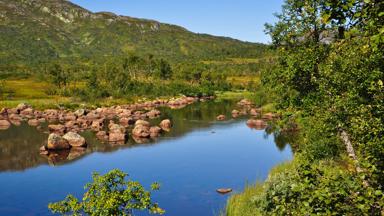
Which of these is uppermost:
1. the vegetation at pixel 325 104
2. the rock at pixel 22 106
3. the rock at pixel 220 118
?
the vegetation at pixel 325 104

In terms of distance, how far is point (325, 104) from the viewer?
19.1m

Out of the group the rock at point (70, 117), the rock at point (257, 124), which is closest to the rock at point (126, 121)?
the rock at point (70, 117)

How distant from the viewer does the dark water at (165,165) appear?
35.9 metres

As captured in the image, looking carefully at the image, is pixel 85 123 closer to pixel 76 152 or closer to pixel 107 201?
pixel 76 152

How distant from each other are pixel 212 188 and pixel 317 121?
1932cm

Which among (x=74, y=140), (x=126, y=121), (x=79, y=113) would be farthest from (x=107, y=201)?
(x=79, y=113)

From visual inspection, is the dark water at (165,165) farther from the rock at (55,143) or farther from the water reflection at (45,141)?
the rock at (55,143)

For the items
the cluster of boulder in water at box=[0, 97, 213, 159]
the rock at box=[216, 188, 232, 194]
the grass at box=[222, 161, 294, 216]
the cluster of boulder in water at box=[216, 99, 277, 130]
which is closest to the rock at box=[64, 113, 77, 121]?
the cluster of boulder in water at box=[0, 97, 213, 159]

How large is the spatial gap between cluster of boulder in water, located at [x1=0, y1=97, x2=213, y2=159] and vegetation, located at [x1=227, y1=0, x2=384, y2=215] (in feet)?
122

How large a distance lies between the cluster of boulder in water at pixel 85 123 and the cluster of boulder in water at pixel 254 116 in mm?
15743

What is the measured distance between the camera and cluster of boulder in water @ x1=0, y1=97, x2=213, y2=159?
58.8 metres

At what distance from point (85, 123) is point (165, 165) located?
112 ft

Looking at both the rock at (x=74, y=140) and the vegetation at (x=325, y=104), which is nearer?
the vegetation at (x=325, y=104)

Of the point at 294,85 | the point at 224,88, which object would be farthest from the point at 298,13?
the point at 224,88
